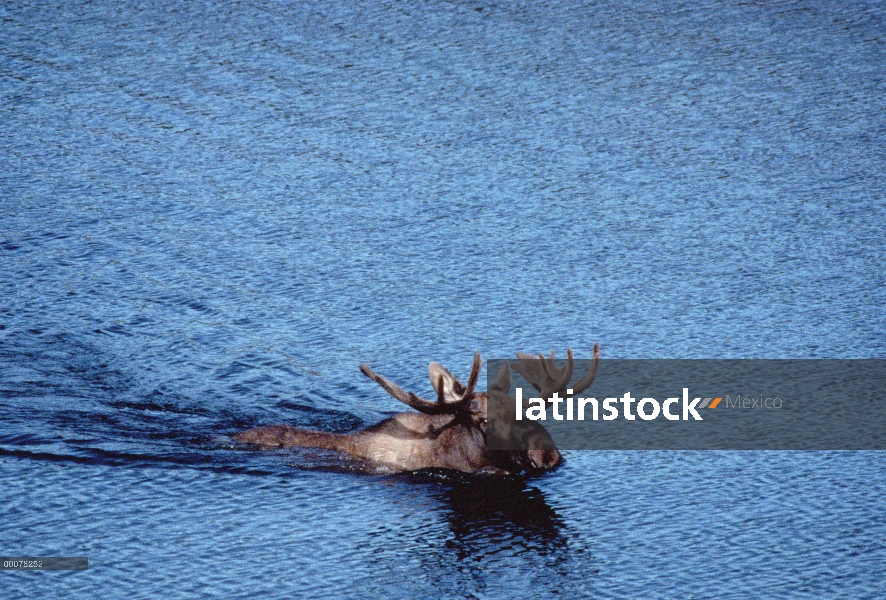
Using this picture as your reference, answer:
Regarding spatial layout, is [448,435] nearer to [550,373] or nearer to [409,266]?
[550,373]

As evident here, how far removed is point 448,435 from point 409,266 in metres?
2.74

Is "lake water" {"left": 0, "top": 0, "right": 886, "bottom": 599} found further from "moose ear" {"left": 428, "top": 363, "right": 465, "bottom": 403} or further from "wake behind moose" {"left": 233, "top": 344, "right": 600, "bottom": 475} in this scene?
"moose ear" {"left": 428, "top": 363, "right": 465, "bottom": 403}

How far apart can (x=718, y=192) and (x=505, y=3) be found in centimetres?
420

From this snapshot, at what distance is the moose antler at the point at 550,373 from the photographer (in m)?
8.00

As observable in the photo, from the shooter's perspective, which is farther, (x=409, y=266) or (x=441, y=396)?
(x=409, y=266)

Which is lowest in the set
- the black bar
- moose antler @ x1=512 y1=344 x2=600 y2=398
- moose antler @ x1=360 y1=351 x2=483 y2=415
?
the black bar

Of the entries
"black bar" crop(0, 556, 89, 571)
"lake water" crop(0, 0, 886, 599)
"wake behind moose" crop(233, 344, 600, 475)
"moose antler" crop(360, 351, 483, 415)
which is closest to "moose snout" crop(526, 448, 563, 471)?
"wake behind moose" crop(233, 344, 600, 475)

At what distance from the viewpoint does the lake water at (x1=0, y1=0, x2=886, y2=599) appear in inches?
291

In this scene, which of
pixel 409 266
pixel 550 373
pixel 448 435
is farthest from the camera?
pixel 409 266

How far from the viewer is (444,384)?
815 centimetres

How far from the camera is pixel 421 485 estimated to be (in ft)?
26.8

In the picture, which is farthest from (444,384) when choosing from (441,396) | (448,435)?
(448,435)

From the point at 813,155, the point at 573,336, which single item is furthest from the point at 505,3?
the point at 573,336

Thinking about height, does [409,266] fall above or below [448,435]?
above
